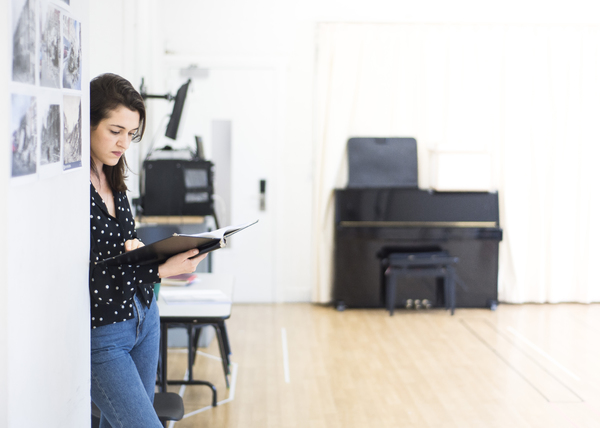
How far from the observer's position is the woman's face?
169 centimetres

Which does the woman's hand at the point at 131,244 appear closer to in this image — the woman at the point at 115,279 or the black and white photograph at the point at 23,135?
the woman at the point at 115,279

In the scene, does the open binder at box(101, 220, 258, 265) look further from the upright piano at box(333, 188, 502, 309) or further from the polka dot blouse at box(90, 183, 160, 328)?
the upright piano at box(333, 188, 502, 309)

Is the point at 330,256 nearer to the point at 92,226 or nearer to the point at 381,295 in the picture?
the point at 381,295

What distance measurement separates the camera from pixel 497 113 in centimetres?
556

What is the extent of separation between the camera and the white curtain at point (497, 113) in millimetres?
5484

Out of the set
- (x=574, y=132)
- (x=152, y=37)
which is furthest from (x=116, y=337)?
(x=574, y=132)

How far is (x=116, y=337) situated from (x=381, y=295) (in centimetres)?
396

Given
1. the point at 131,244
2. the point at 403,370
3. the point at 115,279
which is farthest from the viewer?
the point at 403,370

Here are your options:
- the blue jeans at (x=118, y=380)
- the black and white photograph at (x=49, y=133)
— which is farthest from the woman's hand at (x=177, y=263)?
the black and white photograph at (x=49, y=133)

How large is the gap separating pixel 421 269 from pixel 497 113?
1570 mm

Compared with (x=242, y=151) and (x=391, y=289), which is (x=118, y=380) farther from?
(x=242, y=151)

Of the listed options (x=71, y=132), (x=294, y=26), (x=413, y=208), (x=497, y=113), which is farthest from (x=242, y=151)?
(x=71, y=132)

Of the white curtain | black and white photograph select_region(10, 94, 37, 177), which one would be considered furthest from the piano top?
black and white photograph select_region(10, 94, 37, 177)

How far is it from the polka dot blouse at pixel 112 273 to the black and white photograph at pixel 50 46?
0.47 m
